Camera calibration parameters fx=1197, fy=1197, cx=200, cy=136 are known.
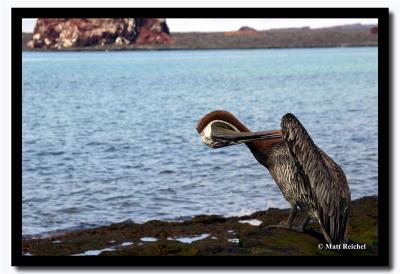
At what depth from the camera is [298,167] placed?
658 inches

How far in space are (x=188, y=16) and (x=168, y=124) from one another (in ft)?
6.12

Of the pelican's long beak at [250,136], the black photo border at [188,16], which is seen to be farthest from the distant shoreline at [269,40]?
the pelican's long beak at [250,136]

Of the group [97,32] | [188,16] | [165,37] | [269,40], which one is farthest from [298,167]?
[97,32]

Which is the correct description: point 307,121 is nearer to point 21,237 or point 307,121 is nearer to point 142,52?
point 142,52

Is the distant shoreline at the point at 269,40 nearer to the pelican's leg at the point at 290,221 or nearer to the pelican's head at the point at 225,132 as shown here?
the pelican's head at the point at 225,132

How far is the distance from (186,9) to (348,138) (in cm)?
325

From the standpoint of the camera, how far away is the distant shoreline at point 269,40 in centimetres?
1750

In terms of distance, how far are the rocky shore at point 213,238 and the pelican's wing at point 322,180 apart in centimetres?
32

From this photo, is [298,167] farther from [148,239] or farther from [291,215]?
[148,239]

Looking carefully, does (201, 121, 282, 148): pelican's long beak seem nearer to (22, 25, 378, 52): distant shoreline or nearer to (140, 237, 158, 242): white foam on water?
(22, 25, 378, 52): distant shoreline

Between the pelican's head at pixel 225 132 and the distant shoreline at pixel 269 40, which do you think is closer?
the pelican's head at pixel 225 132

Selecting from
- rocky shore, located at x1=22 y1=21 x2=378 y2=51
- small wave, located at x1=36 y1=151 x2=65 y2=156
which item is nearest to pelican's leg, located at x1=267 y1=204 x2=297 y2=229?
rocky shore, located at x1=22 y1=21 x2=378 y2=51

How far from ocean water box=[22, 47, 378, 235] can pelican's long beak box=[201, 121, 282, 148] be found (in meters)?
0.31

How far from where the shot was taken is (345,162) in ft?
58.8
